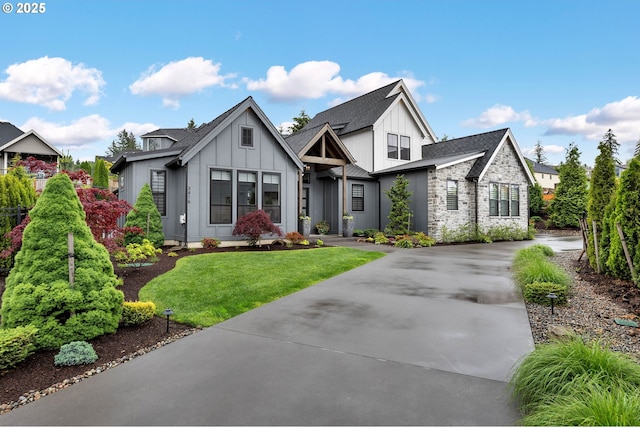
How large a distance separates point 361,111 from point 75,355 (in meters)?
21.7

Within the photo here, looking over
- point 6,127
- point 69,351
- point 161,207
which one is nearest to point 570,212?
point 161,207

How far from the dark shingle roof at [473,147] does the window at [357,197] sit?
579 cm

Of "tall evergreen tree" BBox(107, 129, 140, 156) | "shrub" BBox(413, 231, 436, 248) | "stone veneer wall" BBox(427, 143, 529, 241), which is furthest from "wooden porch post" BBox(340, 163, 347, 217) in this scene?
"tall evergreen tree" BBox(107, 129, 140, 156)

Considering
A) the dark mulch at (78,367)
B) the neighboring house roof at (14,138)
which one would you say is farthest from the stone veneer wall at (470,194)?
the neighboring house roof at (14,138)

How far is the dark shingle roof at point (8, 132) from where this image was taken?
28.0m

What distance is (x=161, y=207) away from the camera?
549 inches

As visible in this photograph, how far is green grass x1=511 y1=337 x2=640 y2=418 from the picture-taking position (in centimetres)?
240

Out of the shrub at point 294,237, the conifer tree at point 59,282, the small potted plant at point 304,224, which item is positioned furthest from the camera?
the small potted plant at point 304,224

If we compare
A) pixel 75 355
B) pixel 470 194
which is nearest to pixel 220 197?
pixel 75 355

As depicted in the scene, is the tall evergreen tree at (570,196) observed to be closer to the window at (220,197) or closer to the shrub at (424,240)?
the shrub at (424,240)

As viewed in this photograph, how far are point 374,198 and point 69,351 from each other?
1740 centimetres

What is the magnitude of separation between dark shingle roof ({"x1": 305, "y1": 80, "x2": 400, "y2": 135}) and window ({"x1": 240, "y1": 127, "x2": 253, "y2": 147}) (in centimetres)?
906

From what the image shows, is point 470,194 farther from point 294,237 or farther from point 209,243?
point 209,243

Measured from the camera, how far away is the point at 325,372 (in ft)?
10.7
